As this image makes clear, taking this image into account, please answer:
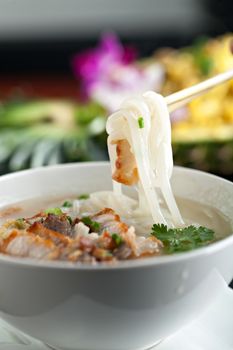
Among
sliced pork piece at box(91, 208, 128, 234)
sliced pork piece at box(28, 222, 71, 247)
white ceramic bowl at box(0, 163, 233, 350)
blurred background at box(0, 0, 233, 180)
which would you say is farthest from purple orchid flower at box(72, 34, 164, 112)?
white ceramic bowl at box(0, 163, 233, 350)

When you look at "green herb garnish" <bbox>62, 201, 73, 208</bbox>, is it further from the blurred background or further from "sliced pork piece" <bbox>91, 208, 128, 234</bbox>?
the blurred background

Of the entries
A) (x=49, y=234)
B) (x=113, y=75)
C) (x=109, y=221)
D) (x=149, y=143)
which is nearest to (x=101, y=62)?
(x=113, y=75)

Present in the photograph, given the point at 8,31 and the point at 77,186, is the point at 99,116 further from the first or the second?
the point at 8,31

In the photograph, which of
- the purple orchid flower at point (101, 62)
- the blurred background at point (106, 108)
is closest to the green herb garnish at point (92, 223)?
the blurred background at point (106, 108)

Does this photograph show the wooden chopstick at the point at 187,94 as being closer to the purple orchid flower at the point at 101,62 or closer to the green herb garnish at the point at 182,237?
the green herb garnish at the point at 182,237

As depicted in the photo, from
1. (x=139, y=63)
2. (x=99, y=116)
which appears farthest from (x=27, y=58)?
(x=99, y=116)

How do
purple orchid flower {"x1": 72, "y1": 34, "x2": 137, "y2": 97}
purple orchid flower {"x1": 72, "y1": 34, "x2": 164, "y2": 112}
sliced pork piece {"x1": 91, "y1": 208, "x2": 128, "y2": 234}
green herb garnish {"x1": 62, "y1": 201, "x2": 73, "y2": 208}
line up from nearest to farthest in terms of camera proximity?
1. sliced pork piece {"x1": 91, "y1": 208, "x2": 128, "y2": 234}
2. green herb garnish {"x1": 62, "y1": 201, "x2": 73, "y2": 208}
3. purple orchid flower {"x1": 72, "y1": 34, "x2": 164, "y2": 112}
4. purple orchid flower {"x1": 72, "y1": 34, "x2": 137, "y2": 97}

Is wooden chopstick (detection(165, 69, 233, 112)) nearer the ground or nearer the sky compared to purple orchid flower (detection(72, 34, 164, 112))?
nearer the ground

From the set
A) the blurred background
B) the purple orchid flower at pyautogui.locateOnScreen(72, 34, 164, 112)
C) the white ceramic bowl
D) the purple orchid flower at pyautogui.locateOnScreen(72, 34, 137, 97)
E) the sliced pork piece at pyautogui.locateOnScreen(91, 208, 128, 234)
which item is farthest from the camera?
the purple orchid flower at pyautogui.locateOnScreen(72, 34, 137, 97)
